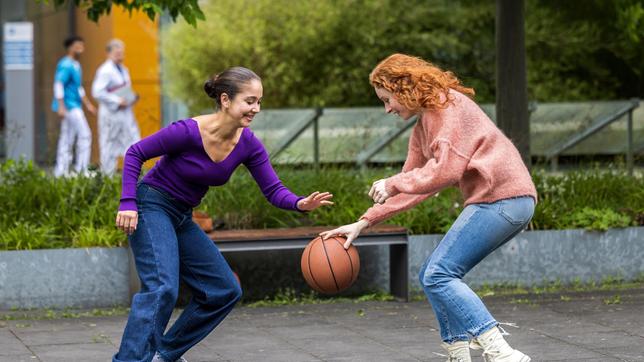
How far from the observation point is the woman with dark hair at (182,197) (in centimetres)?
625

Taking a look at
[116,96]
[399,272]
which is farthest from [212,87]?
[116,96]

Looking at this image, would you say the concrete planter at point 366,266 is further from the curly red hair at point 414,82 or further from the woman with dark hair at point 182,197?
the curly red hair at point 414,82

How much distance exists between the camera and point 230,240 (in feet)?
29.6

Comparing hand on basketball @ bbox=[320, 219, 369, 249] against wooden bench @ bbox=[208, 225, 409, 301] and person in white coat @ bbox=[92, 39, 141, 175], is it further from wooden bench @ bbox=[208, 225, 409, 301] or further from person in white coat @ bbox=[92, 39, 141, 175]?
person in white coat @ bbox=[92, 39, 141, 175]

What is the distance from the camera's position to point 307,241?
9180mm

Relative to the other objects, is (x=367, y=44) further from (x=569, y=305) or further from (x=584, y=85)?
(x=569, y=305)

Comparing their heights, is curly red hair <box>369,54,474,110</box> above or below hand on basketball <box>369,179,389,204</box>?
above

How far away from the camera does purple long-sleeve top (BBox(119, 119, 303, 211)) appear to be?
6.25 metres

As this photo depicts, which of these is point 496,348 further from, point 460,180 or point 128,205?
point 128,205

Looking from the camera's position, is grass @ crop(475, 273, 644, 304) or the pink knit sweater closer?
the pink knit sweater

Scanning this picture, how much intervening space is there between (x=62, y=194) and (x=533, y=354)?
14.1 feet

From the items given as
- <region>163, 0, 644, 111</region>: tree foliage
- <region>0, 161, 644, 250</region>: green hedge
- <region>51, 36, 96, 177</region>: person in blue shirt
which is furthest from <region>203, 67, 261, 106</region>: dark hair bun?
<region>163, 0, 644, 111</region>: tree foliage

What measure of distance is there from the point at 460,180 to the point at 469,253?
0.36 m

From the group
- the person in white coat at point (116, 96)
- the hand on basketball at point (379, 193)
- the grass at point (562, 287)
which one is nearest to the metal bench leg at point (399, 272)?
the grass at point (562, 287)
